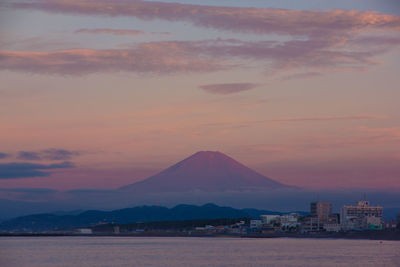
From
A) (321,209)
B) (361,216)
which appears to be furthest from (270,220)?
(361,216)

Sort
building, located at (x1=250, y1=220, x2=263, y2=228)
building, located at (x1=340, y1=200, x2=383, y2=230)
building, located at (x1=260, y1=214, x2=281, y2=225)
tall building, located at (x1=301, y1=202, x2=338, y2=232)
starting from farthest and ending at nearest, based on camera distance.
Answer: building, located at (x1=250, y1=220, x2=263, y2=228), building, located at (x1=260, y1=214, x2=281, y2=225), tall building, located at (x1=301, y1=202, x2=338, y2=232), building, located at (x1=340, y1=200, x2=383, y2=230)

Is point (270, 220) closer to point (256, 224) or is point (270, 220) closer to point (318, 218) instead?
point (256, 224)

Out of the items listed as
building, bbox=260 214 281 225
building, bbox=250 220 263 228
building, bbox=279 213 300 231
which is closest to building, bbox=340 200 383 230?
building, bbox=279 213 300 231

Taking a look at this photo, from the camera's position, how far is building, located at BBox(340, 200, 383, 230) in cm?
15675

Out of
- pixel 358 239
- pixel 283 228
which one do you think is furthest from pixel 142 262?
pixel 283 228

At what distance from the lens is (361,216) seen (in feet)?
573

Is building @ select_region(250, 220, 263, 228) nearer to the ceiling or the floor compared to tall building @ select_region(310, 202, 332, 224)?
nearer to the floor

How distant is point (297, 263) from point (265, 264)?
9.45 feet

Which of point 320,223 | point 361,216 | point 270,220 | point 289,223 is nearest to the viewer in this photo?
point 320,223

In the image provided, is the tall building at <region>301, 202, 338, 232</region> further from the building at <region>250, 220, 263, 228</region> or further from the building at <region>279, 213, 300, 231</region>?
the building at <region>250, 220, 263, 228</region>

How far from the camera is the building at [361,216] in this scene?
514ft

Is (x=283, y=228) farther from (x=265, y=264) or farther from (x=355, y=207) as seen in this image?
(x=265, y=264)

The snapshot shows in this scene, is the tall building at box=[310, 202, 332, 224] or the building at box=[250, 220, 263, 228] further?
the building at box=[250, 220, 263, 228]

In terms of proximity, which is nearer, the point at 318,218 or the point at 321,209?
the point at 318,218
